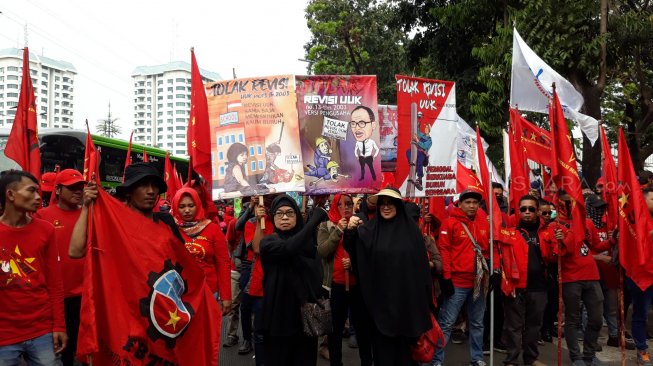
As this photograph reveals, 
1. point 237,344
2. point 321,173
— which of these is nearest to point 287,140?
point 321,173

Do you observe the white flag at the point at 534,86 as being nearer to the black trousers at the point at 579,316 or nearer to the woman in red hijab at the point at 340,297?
the black trousers at the point at 579,316

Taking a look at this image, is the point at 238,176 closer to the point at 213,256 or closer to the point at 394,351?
the point at 213,256

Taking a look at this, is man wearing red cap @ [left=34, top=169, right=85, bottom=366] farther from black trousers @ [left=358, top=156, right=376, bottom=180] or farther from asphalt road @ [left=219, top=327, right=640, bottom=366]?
black trousers @ [left=358, top=156, right=376, bottom=180]

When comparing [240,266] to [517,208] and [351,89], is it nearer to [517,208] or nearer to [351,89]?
[351,89]

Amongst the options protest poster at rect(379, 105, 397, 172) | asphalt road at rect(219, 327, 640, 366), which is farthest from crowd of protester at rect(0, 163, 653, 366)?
protest poster at rect(379, 105, 397, 172)

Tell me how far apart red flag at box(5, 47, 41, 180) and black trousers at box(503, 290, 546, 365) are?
4456mm

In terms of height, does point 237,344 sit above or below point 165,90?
below

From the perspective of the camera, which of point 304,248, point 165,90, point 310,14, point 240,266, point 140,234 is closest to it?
point 140,234

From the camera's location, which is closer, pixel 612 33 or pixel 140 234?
pixel 140 234

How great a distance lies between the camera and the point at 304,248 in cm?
434

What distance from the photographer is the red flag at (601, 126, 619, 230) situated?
18.5ft

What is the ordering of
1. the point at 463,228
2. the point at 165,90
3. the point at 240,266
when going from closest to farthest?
1. the point at 463,228
2. the point at 240,266
3. the point at 165,90

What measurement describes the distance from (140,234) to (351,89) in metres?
2.56

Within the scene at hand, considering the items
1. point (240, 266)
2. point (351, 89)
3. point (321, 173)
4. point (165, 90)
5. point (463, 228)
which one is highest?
point (165, 90)
